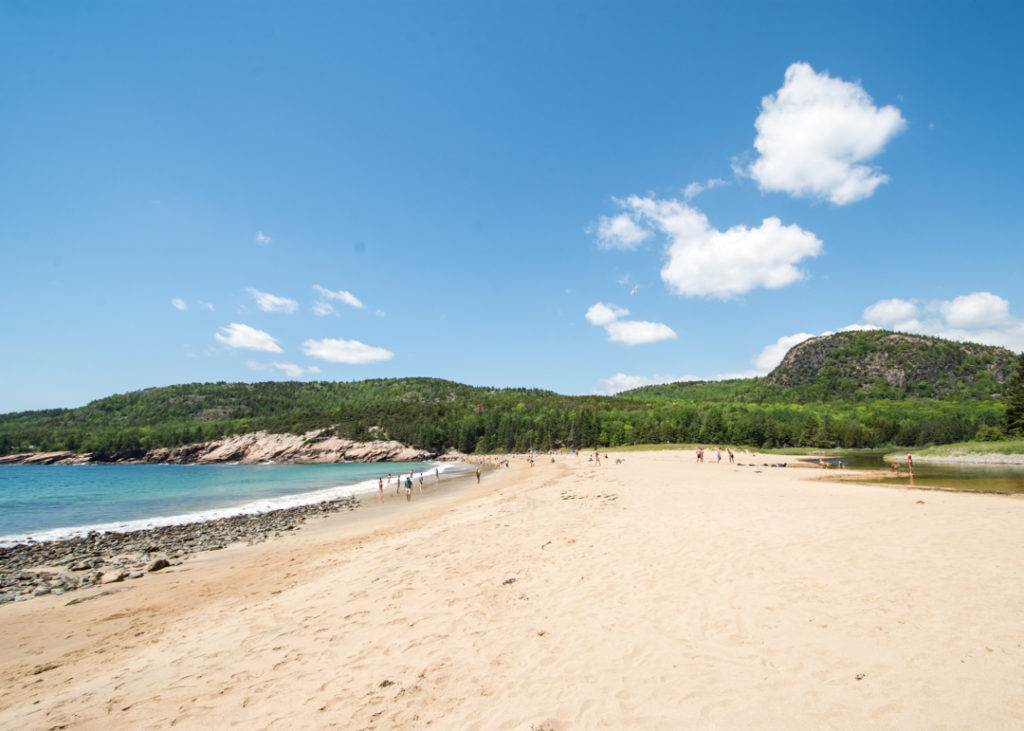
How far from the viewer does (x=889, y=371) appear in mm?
161000

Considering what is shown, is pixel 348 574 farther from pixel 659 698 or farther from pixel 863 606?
pixel 863 606

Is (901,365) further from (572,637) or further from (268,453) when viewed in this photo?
(268,453)

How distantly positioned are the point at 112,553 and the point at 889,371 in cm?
A: 21578

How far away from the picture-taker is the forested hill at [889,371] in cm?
14550

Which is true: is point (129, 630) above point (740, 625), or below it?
below

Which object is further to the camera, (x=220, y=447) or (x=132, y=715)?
(x=220, y=447)

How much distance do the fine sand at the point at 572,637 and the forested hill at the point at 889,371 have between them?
182 meters

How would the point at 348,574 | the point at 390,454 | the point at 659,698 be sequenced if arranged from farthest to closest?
the point at 390,454, the point at 348,574, the point at 659,698

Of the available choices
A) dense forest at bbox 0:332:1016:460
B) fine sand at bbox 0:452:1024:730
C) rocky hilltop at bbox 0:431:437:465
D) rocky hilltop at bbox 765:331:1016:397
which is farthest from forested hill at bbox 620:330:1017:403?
fine sand at bbox 0:452:1024:730

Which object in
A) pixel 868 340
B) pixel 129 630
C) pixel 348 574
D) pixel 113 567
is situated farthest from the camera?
pixel 868 340

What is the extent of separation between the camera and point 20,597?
479 inches

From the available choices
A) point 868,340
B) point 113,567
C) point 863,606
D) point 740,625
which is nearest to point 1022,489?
point 863,606

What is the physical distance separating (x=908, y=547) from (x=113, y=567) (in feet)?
80.4

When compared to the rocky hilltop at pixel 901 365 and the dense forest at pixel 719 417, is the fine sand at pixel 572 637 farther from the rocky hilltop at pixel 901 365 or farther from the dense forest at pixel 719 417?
the rocky hilltop at pixel 901 365
